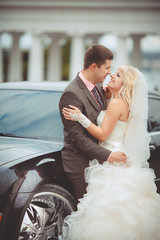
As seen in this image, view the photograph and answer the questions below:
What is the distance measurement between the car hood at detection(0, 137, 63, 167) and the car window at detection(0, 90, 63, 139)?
8.6 inches

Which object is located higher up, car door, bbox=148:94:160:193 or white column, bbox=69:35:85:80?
car door, bbox=148:94:160:193

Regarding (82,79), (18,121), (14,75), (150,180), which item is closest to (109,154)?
(150,180)

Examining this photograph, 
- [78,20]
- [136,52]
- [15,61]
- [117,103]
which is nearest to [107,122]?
[117,103]

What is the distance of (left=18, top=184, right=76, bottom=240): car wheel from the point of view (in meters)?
3.45

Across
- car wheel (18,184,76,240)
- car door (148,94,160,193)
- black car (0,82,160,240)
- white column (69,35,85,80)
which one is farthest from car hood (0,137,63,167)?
white column (69,35,85,80)

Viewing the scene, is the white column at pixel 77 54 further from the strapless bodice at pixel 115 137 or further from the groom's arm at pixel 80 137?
the groom's arm at pixel 80 137

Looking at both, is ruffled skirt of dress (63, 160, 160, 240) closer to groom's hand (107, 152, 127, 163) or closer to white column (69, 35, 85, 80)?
groom's hand (107, 152, 127, 163)

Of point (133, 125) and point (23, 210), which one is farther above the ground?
point (133, 125)

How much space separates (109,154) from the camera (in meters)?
3.67

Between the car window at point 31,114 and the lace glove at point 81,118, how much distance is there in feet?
2.00

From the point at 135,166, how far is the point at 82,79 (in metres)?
0.94

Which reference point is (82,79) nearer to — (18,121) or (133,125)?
(133,125)

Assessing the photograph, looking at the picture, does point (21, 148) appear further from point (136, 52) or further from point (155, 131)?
point (136, 52)

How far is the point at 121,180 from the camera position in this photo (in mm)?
3611
